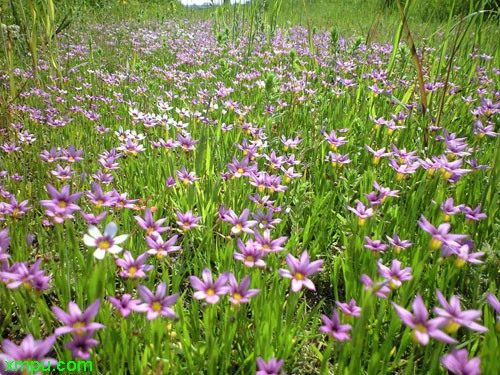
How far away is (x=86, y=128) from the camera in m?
3.59

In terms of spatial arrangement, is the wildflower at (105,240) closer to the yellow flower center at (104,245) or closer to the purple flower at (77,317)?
the yellow flower center at (104,245)

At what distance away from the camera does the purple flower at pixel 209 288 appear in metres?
1.12

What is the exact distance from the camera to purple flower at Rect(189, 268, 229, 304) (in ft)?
3.68

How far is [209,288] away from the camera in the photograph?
1.20m

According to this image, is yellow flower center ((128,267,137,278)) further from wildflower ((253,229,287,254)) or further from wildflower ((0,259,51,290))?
wildflower ((253,229,287,254))

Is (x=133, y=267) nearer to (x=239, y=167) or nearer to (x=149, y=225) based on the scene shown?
(x=149, y=225)

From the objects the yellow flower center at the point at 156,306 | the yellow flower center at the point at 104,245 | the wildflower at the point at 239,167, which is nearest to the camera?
the yellow flower center at the point at 156,306

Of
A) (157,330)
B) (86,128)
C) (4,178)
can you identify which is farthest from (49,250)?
(86,128)

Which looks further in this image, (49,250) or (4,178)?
(4,178)

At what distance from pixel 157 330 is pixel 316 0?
22.0 metres

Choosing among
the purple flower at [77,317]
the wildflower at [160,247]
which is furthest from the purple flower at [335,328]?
the purple flower at [77,317]

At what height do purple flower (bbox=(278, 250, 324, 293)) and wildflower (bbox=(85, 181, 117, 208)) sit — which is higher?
wildflower (bbox=(85, 181, 117, 208))

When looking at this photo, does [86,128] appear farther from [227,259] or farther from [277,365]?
[277,365]

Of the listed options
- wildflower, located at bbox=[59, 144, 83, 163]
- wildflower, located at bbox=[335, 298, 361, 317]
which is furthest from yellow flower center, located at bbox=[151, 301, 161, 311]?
wildflower, located at bbox=[59, 144, 83, 163]
